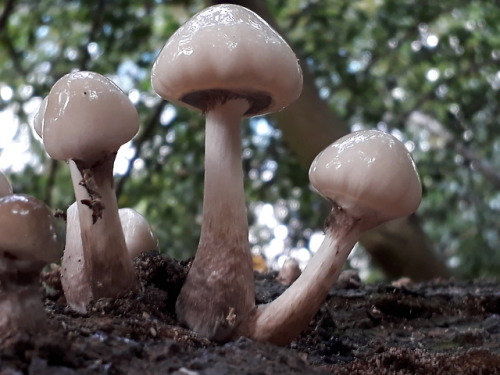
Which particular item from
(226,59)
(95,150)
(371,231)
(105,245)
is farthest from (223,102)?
(371,231)

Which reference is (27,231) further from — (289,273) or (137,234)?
(289,273)

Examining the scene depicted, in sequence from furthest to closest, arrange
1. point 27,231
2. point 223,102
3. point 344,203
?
point 223,102, point 344,203, point 27,231

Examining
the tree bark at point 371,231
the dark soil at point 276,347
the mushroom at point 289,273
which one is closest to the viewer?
the dark soil at point 276,347

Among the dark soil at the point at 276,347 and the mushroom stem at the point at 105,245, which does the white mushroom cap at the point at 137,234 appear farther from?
the mushroom stem at the point at 105,245

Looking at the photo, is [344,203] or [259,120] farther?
[259,120]

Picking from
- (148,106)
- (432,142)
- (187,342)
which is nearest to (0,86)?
(148,106)

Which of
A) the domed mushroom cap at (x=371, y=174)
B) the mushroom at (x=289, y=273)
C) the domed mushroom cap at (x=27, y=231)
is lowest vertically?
the mushroom at (x=289, y=273)

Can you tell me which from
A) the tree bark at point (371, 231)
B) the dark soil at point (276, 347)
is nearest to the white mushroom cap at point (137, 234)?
the dark soil at point (276, 347)
